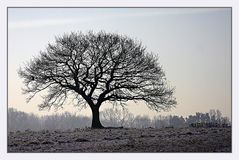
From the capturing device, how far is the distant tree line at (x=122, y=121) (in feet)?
105

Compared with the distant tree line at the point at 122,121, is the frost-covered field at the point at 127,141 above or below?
below

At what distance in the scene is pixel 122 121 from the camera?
33.9m

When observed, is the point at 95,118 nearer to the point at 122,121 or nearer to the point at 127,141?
the point at 122,121

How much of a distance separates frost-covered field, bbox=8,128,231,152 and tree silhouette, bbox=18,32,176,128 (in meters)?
3.30

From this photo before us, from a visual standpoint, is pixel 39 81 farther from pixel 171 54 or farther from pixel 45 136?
pixel 171 54

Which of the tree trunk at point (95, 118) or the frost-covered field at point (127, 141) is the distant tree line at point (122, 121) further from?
the tree trunk at point (95, 118)

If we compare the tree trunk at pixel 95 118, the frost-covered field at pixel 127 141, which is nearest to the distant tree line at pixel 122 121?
the frost-covered field at pixel 127 141

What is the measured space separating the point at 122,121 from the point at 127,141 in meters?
5.15

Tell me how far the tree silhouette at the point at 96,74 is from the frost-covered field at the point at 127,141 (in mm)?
3301

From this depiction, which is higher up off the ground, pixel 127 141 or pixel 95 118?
pixel 95 118

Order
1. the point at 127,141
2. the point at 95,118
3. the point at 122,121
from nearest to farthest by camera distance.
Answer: the point at 127,141 → the point at 122,121 → the point at 95,118

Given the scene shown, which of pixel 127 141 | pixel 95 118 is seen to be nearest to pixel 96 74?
pixel 95 118

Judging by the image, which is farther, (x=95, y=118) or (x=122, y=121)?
(x=95, y=118)
